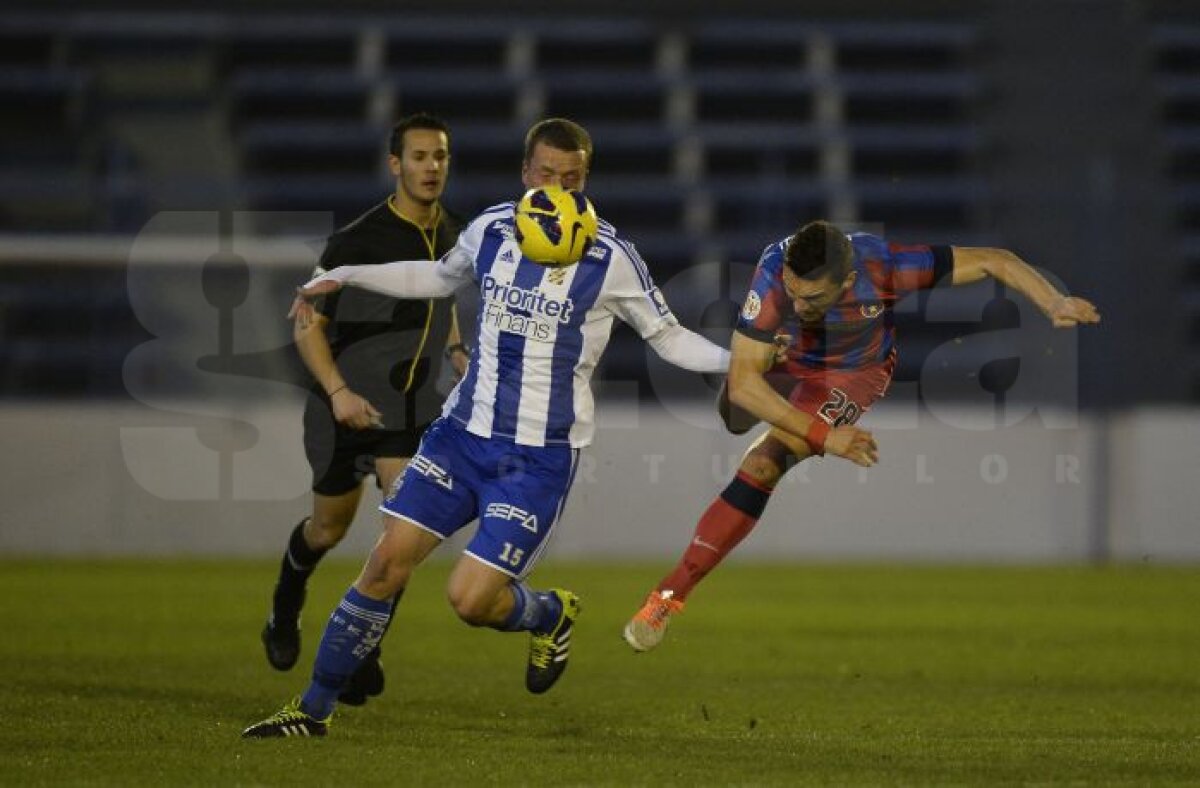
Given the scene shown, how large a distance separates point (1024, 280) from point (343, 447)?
9.46ft

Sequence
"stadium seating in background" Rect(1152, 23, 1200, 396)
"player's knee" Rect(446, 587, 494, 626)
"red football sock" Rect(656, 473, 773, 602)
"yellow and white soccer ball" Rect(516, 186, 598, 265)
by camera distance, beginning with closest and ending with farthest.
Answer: "yellow and white soccer ball" Rect(516, 186, 598, 265), "player's knee" Rect(446, 587, 494, 626), "red football sock" Rect(656, 473, 773, 602), "stadium seating in background" Rect(1152, 23, 1200, 396)

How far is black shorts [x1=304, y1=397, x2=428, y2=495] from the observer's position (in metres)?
7.75

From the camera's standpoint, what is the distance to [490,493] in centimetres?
650

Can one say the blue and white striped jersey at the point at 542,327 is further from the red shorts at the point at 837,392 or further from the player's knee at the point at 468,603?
the red shorts at the point at 837,392

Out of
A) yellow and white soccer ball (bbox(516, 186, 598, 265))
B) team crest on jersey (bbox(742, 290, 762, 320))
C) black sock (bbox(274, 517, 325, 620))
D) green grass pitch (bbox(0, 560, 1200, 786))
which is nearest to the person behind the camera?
green grass pitch (bbox(0, 560, 1200, 786))

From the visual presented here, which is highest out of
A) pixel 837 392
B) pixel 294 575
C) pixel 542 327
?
pixel 542 327

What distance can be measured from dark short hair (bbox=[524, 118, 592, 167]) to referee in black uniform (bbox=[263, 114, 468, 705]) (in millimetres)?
984

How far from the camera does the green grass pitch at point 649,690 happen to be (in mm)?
6020

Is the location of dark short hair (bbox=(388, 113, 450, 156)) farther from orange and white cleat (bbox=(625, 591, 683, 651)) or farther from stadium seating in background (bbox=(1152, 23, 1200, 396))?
stadium seating in background (bbox=(1152, 23, 1200, 396))

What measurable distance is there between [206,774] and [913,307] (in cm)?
1190

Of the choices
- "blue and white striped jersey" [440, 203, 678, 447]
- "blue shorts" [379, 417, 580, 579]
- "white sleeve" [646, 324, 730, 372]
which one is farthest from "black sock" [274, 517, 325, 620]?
"white sleeve" [646, 324, 730, 372]

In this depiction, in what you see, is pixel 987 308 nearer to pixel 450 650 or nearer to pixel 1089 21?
pixel 1089 21

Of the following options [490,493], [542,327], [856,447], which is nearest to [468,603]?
[490,493]

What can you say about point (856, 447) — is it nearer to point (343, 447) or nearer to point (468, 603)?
point (468, 603)
